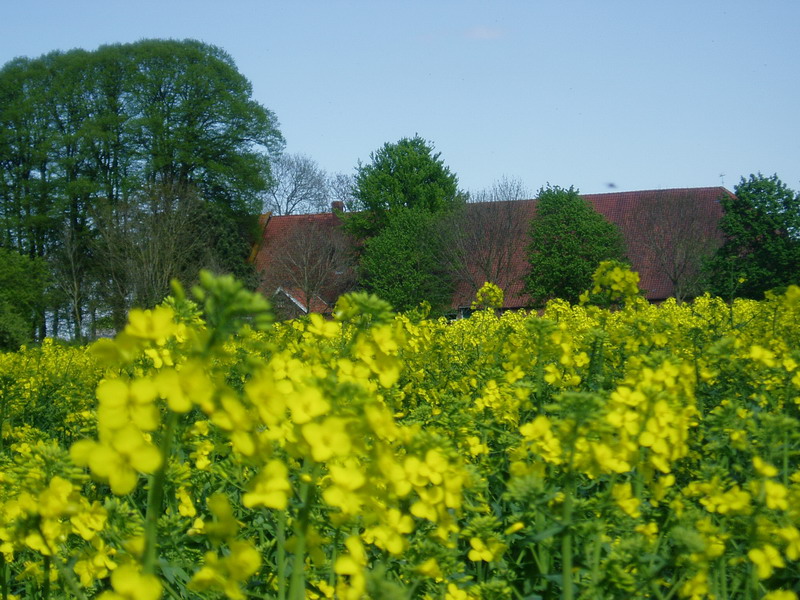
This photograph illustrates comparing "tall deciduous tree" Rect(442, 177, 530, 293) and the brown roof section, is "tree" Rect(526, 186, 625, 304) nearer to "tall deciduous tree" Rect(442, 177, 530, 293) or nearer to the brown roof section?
"tall deciduous tree" Rect(442, 177, 530, 293)

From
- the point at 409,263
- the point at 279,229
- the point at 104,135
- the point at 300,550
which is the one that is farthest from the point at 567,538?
the point at 279,229

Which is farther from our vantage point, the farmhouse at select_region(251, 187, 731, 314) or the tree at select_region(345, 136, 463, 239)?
the tree at select_region(345, 136, 463, 239)

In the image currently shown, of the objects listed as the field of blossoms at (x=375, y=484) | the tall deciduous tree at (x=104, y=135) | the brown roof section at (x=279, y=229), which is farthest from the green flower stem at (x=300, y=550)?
the brown roof section at (x=279, y=229)

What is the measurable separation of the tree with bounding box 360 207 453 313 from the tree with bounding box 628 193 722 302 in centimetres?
923

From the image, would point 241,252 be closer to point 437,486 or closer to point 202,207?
point 202,207

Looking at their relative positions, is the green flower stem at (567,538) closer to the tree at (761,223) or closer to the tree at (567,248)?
the tree at (761,223)

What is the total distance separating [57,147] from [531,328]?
33760 millimetres

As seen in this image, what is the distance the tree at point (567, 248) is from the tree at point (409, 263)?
4.17 metres

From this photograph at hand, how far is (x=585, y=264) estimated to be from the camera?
114ft

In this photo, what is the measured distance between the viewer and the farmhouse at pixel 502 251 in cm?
3681

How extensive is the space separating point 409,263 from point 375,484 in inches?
1414

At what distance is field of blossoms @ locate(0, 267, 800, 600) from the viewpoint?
1287 millimetres

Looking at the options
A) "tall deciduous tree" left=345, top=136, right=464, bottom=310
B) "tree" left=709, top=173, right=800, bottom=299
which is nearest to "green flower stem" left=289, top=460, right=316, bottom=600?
"tree" left=709, top=173, right=800, bottom=299

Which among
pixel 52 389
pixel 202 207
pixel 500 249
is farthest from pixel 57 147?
pixel 52 389
